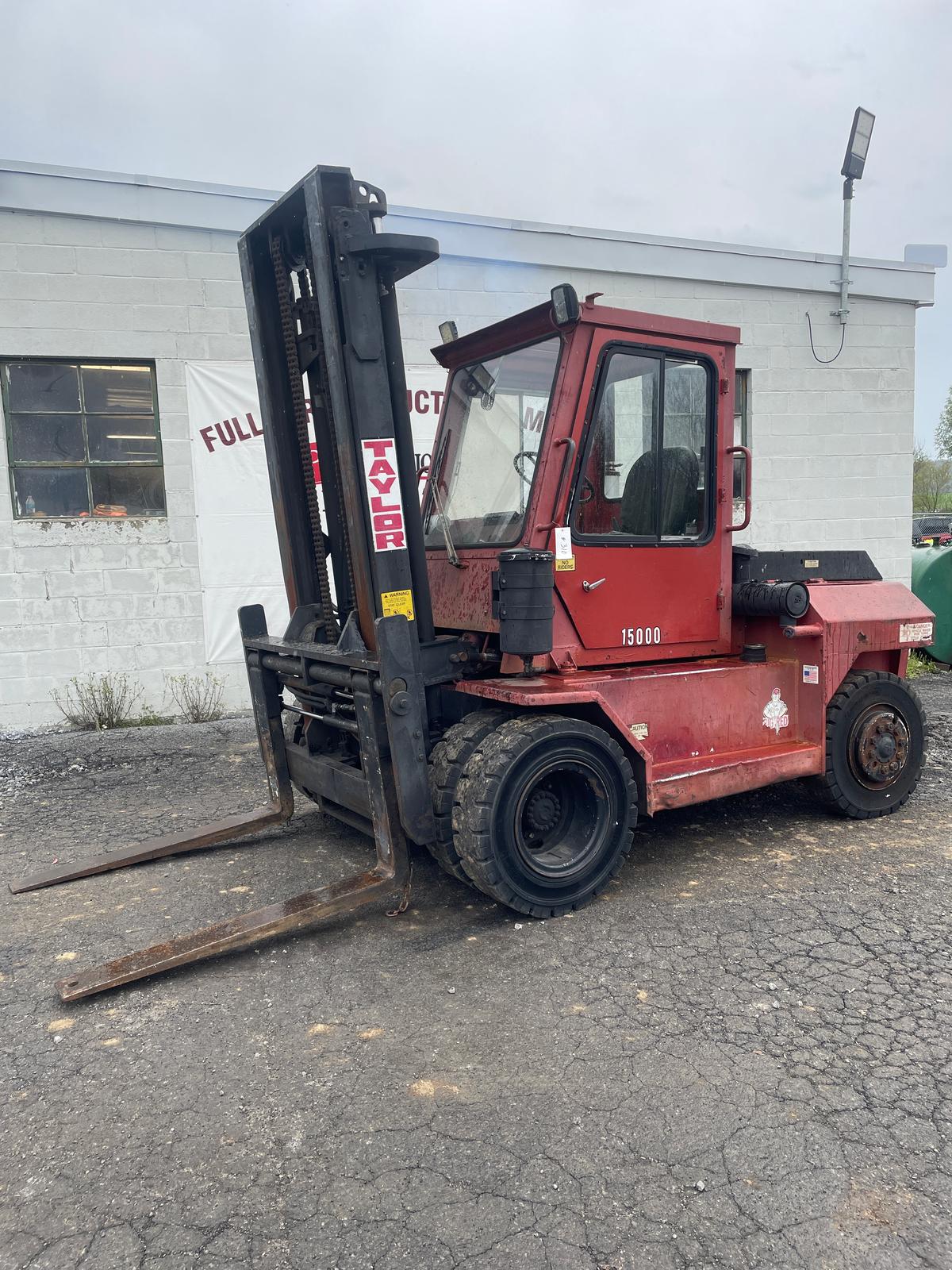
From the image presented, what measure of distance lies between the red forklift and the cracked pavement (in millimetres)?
297

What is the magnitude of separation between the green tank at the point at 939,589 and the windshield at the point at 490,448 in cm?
764

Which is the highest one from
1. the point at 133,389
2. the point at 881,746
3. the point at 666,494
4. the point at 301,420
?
the point at 133,389

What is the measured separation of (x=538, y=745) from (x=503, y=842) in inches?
16.9

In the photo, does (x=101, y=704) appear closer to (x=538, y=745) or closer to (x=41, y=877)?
(x=41, y=877)

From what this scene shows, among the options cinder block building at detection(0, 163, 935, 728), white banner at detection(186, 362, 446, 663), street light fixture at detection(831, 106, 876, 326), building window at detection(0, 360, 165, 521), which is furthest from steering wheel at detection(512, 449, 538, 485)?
street light fixture at detection(831, 106, 876, 326)

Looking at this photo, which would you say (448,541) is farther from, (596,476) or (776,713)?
(776,713)

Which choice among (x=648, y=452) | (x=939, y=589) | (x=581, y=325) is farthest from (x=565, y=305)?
(x=939, y=589)

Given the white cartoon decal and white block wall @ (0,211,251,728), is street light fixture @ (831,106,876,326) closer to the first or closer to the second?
white block wall @ (0,211,251,728)

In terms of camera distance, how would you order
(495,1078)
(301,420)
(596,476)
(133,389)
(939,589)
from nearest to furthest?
1. (495,1078)
2. (596,476)
3. (301,420)
4. (133,389)
5. (939,589)

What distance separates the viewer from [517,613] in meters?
3.90

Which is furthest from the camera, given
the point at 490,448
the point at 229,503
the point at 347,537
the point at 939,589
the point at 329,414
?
the point at 939,589

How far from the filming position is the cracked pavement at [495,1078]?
7.34 feet

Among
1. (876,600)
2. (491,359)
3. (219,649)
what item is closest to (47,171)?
(219,649)

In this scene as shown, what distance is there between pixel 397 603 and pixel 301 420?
4.10ft
